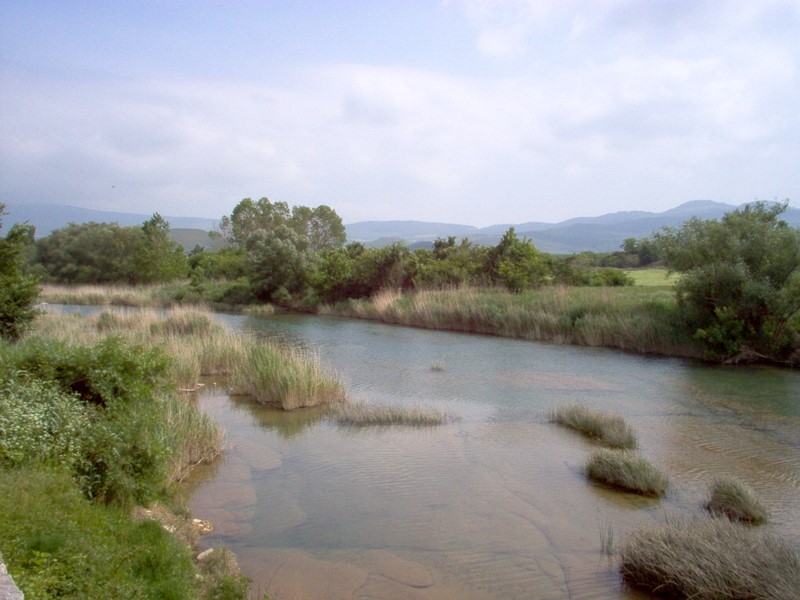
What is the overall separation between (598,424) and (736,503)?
12.9 feet

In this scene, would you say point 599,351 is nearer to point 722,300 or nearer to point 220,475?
point 722,300

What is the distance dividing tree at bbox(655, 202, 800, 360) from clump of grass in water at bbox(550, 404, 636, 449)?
8.67m

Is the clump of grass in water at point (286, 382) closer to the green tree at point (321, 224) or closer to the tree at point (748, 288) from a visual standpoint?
the tree at point (748, 288)

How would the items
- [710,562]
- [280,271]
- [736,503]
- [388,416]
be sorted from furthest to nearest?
[280,271] → [388,416] → [736,503] → [710,562]

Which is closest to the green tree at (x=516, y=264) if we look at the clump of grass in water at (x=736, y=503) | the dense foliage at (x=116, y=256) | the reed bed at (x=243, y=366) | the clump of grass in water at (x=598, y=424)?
the reed bed at (x=243, y=366)

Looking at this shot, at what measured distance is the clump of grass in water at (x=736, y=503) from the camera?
27.4 feet

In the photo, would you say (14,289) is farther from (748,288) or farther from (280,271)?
(280,271)

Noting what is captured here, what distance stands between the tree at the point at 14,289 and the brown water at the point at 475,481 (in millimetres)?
4153

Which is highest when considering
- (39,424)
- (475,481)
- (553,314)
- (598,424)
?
(39,424)

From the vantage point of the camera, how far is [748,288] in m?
19.1

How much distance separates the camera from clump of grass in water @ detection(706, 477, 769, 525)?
836 cm

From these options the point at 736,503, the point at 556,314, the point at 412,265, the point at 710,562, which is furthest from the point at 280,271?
the point at 710,562

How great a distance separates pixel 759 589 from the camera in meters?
6.05

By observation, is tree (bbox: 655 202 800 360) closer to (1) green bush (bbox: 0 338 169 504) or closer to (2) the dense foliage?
(1) green bush (bbox: 0 338 169 504)
